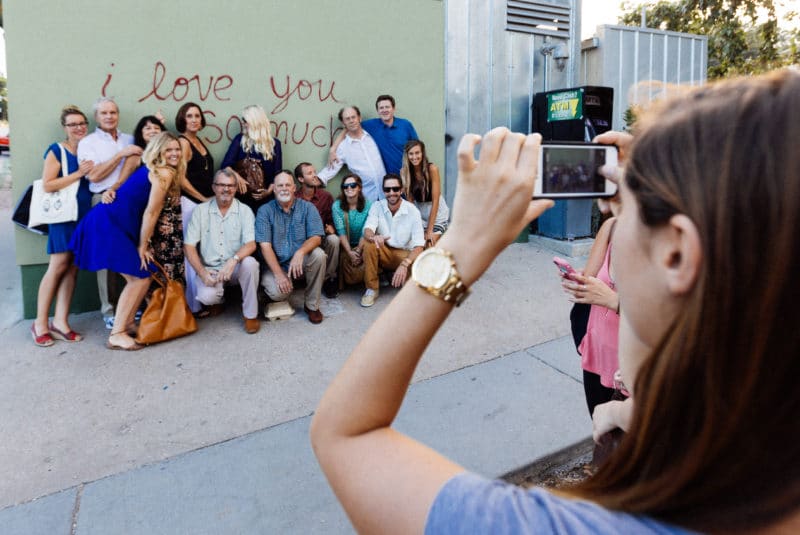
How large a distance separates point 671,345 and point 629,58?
8589 mm

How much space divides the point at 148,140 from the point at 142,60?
830mm

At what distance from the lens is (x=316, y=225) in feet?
17.4

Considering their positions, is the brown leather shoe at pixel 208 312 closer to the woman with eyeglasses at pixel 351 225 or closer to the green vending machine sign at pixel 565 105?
the woman with eyeglasses at pixel 351 225

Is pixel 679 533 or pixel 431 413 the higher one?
pixel 679 533

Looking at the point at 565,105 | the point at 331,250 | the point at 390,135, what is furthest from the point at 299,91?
the point at 565,105

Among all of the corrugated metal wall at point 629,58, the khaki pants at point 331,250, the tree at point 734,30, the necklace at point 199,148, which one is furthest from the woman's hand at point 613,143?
the tree at point 734,30

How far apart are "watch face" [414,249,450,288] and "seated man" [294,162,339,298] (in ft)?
15.8

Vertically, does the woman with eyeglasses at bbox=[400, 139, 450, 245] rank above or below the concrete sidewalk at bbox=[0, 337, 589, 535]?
above

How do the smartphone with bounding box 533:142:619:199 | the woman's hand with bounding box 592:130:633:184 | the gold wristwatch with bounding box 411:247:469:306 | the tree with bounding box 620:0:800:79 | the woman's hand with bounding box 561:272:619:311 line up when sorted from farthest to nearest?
the tree with bounding box 620:0:800:79 → the woman's hand with bounding box 561:272:619:311 → the woman's hand with bounding box 592:130:633:184 → the smartphone with bounding box 533:142:619:199 → the gold wristwatch with bounding box 411:247:469:306

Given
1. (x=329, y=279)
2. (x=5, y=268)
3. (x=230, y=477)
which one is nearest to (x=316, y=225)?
(x=329, y=279)

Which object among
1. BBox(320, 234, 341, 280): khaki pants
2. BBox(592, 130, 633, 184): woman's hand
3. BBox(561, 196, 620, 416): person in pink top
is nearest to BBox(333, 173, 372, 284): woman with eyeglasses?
BBox(320, 234, 341, 280): khaki pants

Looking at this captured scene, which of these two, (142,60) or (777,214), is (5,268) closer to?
(142,60)

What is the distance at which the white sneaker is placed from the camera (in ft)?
17.9

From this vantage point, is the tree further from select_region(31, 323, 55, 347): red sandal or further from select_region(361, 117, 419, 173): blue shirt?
select_region(31, 323, 55, 347): red sandal
